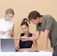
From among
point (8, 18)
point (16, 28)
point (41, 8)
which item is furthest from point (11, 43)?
point (41, 8)

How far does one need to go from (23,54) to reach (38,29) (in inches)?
17.3

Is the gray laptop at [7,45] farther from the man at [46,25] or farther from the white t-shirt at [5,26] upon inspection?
the white t-shirt at [5,26]

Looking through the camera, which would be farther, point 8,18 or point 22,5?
point 22,5

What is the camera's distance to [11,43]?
2.09m

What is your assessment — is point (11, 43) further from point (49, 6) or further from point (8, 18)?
point (49, 6)

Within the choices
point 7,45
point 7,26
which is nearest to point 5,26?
point 7,26

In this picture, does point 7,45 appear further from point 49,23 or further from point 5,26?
point 5,26

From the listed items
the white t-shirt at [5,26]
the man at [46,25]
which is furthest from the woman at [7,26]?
the man at [46,25]

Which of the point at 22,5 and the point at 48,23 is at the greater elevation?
the point at 22,5

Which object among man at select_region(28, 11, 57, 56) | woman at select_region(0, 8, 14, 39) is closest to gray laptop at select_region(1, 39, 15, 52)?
man at select_region(28, 11, 57, 56)

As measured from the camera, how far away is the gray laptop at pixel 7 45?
2084mm

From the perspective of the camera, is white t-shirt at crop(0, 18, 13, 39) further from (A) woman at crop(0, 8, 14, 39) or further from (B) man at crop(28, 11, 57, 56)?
(B) man at crop(28, 11, 57, 56)

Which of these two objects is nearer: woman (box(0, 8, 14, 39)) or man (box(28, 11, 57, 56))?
man (box(28, 11, 57, 56))

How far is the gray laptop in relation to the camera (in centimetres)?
208
